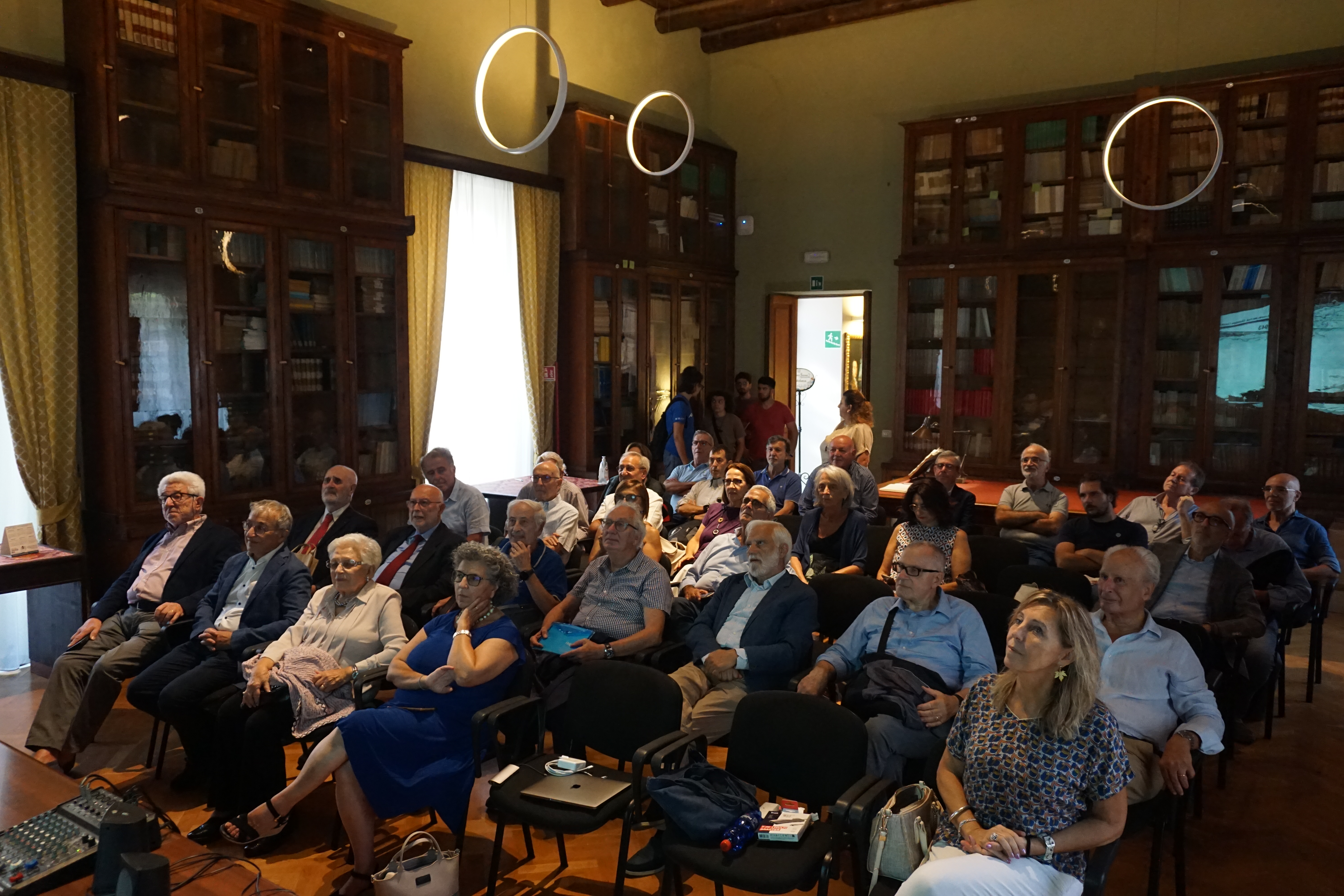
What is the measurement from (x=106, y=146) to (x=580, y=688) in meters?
4.17

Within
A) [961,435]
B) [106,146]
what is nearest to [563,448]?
[961,435]

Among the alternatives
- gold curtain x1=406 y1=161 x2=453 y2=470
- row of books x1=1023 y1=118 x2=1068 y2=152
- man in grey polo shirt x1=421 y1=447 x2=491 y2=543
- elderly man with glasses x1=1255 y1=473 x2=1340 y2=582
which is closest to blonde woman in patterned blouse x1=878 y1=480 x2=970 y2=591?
elderly man with glasses x1=1255 y1=473 x2=1340 y2=582

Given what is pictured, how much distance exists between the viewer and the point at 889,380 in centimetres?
980

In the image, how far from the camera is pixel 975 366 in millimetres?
9016

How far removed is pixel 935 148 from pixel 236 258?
6029 mm

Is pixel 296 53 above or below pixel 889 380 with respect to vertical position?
above

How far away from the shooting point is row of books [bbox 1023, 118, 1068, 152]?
27.6 feet

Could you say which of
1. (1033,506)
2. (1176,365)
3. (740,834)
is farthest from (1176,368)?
(740,834)

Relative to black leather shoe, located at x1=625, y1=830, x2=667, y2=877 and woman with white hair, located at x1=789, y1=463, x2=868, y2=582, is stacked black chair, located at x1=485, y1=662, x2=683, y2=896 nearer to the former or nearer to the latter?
black leather shoe, located at x1=625, y1=830, x2=667, y2=877

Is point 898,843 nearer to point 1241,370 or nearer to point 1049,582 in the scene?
point 1049,582

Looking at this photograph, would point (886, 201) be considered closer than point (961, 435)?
No

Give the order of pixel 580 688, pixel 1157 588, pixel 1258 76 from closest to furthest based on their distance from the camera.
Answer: pixel 580 688
pixel 1157 588
pixel 1258 76

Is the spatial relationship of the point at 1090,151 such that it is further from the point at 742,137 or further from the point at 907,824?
the point at 907,824

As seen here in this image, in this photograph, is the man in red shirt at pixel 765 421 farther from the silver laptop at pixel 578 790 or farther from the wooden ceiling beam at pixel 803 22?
the silver laptop at pixel 578 790
